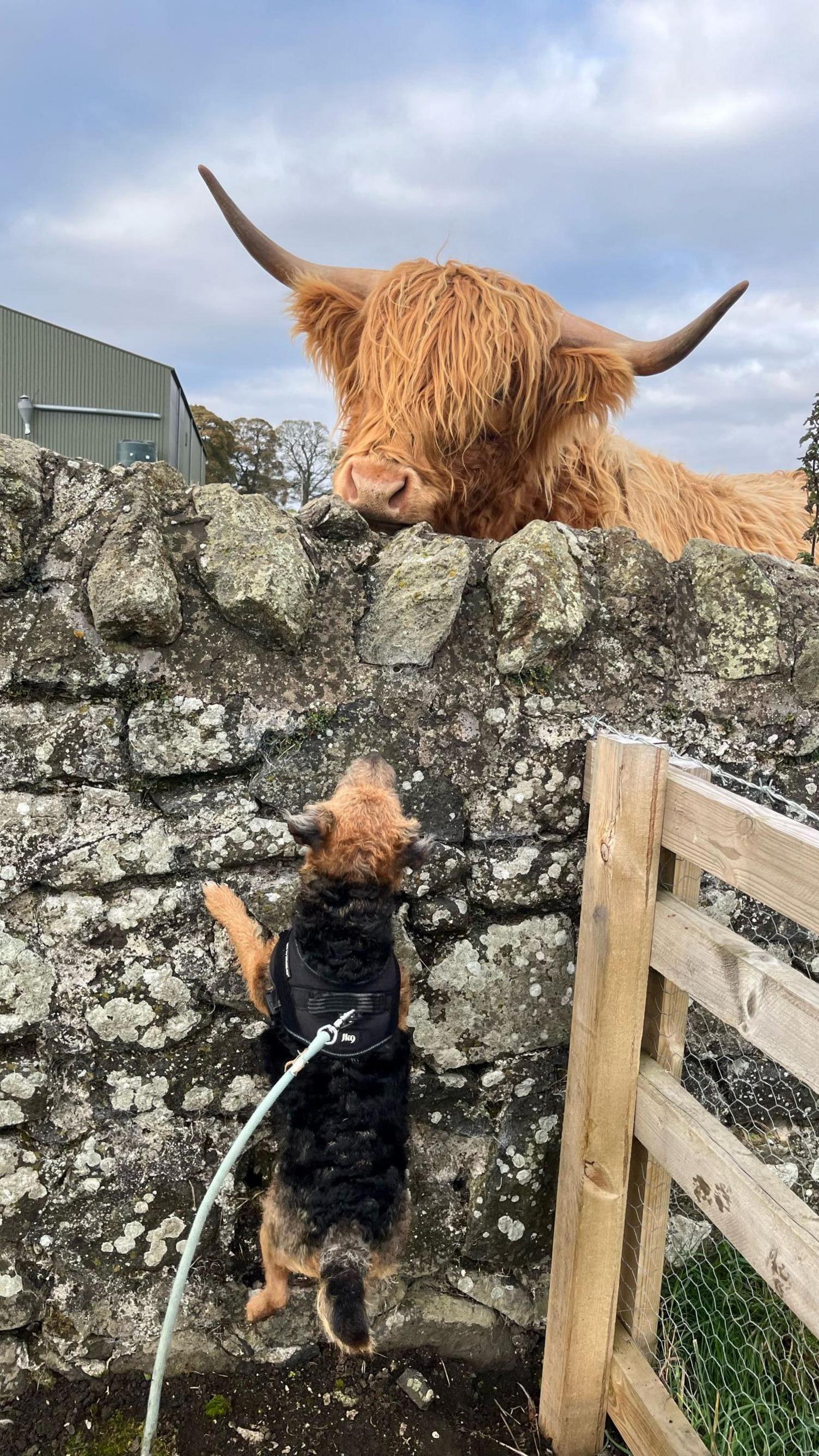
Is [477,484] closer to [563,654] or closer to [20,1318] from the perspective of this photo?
[563,654]

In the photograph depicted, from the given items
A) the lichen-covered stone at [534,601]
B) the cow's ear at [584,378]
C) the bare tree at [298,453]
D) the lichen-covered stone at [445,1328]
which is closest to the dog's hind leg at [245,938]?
the lichen-covered stone at [534,601]

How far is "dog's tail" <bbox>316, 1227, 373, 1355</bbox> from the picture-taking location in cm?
176

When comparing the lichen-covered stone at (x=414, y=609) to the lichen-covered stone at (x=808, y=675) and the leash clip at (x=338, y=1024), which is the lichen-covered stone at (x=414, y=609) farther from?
the lichen-covered stone at (x=808, y=675)

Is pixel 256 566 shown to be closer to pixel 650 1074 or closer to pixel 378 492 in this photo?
pixel 378 492

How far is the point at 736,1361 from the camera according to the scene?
93.2 inches

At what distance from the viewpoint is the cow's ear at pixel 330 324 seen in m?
3.56

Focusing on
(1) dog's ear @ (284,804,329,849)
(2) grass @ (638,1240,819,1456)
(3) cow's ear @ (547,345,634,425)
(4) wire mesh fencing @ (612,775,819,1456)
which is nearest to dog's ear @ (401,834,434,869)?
(1) dog's ear @ (284,804,329,849)

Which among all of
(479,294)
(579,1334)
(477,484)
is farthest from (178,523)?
(579,1334)

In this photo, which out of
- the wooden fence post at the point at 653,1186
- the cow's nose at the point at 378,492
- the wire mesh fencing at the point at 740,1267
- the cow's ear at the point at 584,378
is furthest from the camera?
the cow's ear at the point at 584,378

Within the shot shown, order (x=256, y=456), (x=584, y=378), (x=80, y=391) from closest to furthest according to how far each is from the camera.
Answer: (x=584, y=378), (x=80, y=391), (x=256, y=456)

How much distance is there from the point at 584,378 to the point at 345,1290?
3.19 m

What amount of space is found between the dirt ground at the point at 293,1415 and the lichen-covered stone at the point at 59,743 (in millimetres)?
1657

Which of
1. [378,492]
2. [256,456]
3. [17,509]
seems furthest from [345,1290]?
[256,456]

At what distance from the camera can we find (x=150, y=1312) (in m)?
2.28
